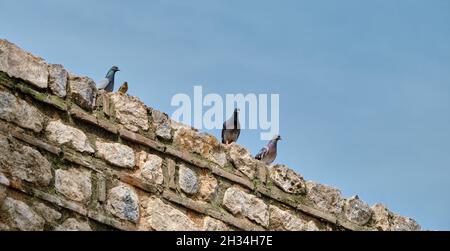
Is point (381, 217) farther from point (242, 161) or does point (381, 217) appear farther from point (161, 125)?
point (161, 125)

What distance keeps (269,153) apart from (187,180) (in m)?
3.32

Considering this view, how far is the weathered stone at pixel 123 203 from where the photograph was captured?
9086 millimetres

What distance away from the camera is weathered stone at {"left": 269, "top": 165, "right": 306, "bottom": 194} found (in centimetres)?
1025

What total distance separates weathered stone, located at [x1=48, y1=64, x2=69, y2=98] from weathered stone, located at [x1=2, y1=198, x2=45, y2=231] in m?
1.08

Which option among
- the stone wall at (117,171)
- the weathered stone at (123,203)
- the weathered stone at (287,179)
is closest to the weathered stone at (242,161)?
the stone wall at (117,171)

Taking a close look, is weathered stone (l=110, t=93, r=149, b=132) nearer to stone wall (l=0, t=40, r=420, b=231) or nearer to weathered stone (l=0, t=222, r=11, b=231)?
stone wall (l=0, t=40, r=420, b=231)

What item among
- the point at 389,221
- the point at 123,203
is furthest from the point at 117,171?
the point at 389,221

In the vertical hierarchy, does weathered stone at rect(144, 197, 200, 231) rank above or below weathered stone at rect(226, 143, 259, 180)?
below

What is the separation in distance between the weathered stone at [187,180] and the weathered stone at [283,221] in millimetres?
772

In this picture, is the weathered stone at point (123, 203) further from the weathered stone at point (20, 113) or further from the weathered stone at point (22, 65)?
the weathered stone at point (22, 65)

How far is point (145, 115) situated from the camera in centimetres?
968

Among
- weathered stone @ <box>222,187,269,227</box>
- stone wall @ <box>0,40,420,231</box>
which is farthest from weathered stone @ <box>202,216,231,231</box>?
weathered stone @ <box>222,187,269,227</box>
